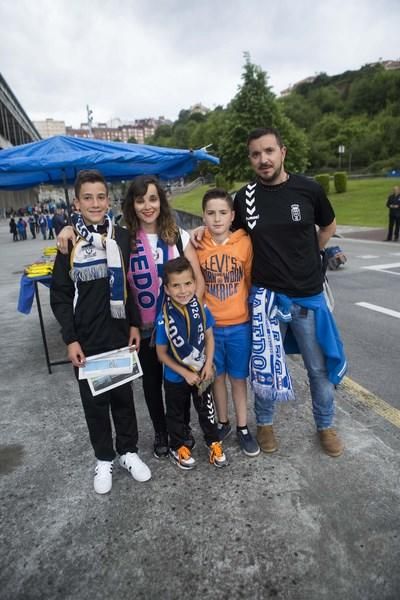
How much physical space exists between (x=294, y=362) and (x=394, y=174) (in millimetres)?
46590

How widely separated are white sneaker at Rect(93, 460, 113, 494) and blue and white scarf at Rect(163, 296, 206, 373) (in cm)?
81

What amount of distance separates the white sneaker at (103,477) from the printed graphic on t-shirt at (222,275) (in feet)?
4.17

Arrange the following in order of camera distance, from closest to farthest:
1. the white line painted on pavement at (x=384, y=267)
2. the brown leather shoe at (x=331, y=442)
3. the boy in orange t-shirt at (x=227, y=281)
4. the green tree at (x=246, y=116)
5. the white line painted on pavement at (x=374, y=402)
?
the boy in orange t-shirt at (x=227, y=281) < the brown leather shoe at (x=331, y=442) < the white line painted on pavement at (x=374, y=402) < the white line painted on pavement at (x=384, y=267) < the green tree at (x=246, y=116)

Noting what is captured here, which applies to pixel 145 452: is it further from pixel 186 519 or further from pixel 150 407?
pixel 186 519

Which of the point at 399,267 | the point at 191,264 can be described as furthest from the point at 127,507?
the point at 399,267

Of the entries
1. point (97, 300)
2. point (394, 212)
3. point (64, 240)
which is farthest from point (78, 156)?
point (394, 212)

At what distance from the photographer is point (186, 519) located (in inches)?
83.8

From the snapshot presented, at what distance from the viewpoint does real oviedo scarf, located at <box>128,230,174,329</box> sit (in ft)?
8.05

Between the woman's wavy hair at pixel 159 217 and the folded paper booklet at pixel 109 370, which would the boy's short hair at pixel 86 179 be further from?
the folded paper booklet at pixel 109 370

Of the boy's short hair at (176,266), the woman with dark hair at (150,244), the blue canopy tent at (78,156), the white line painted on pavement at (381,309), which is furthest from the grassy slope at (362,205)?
the boy's short hair at (176,266)

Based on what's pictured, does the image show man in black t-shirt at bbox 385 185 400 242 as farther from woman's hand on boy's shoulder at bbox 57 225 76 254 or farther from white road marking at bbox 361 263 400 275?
woman's hand on boy's shoulder at bbox 57 225 76 254

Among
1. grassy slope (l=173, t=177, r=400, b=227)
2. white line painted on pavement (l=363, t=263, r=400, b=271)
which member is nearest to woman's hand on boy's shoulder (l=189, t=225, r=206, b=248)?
white line painted on pavement (l=363, t=263, r=400, b=271)

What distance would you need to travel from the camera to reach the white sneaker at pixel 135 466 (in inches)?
96.7

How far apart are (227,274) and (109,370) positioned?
0.94 m
